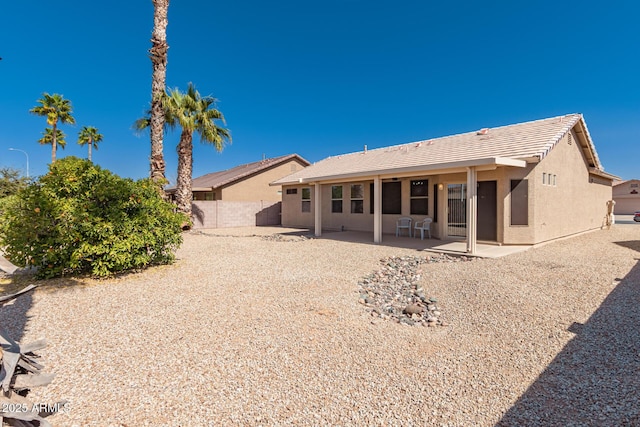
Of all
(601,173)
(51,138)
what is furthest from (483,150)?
(51,138)

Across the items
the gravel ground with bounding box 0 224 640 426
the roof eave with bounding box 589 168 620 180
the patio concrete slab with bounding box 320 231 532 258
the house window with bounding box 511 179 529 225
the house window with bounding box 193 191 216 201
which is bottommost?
the gravel ground with bounding box 0 224 640 426

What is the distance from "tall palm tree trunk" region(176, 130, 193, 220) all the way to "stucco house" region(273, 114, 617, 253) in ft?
21.5

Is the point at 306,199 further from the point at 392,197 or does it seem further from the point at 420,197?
the point at 420,197

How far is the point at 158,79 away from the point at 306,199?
32.0ft

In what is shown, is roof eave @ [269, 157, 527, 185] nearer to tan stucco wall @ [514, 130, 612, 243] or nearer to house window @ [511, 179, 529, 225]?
house window @ [511, 179, 529, 225]

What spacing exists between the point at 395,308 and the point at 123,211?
614 cm

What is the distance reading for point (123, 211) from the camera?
6.79m

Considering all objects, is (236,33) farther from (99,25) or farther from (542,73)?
(542,73)

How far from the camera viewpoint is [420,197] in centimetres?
1290

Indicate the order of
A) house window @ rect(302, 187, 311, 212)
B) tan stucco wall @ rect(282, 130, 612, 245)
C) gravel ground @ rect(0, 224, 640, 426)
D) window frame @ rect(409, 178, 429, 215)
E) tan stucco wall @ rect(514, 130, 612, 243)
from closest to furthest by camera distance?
gravel ground @ rect(0, 224, 640, 426) → tan stucco wall @ rect(282, 130, 612, 245) → tan stucco wall @ rect(514, 130, 612, 243) → window frame @ rect(409, 178, 429, 215) → house window @ rect(302, 187, 311, 212)

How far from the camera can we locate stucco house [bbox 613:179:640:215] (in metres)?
33.8

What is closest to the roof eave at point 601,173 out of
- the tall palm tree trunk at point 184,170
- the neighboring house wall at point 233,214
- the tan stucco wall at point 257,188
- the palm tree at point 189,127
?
the neighboring house wall at point 233,214

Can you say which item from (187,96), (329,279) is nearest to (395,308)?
(329,279)

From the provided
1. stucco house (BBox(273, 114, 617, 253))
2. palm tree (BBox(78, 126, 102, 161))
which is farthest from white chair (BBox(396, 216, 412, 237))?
palm tree (BBox(78, 126, 102, 161))
